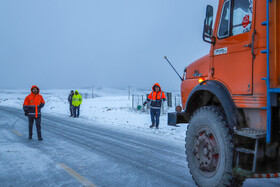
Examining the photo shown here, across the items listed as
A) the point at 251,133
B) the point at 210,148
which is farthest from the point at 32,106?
the point at 251,133

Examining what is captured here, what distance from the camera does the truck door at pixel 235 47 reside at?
275 centimetres

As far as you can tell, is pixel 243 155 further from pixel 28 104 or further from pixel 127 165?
pixel 28 104

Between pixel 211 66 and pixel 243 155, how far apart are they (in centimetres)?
134

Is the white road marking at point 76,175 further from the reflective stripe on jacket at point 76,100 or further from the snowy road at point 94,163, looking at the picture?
the reflective stripe on jacket at point 76,100

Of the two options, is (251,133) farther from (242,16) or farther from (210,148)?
(242,16)

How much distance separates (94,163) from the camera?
Result: 4.86 meters

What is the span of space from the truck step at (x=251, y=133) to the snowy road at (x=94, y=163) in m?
1.46

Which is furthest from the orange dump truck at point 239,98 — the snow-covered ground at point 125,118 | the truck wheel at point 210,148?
the snow-covered ground at point 125,118

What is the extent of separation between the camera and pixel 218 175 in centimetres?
291

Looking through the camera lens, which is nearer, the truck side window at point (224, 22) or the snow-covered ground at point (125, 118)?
the truck side window at point (224, 22)

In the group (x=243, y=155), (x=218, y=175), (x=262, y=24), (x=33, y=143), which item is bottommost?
(x=33, y=143)

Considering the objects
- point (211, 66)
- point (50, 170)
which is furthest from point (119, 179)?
point (211, 66)

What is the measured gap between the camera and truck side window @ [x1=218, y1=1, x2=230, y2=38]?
3.21m

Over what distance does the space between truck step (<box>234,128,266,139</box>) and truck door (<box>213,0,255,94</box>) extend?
437 mm
